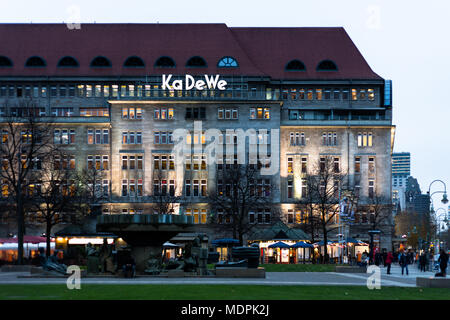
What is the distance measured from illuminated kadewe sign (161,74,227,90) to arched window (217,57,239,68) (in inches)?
160

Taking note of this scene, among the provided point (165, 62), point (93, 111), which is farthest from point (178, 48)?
point (93, 111)

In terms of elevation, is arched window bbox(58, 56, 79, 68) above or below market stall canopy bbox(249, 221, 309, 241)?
above

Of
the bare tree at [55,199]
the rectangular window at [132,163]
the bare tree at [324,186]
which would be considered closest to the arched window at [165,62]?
the rectangular window at [132,163]

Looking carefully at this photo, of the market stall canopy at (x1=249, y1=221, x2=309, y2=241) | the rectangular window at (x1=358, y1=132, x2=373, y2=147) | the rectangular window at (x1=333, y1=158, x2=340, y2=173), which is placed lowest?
the market stall canopy at (x1=249, y1=221, x2=309, y2=241)

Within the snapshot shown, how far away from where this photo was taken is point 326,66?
115 m

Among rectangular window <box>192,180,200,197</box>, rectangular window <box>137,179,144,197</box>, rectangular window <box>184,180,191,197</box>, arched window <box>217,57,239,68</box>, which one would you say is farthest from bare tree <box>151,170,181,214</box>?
arched window <box>217,57,239,68</box>

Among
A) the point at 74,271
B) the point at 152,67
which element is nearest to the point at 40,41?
the point at 152,67

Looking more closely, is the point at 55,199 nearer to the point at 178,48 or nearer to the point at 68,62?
the point at 68,62

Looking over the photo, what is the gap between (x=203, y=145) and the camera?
351ft

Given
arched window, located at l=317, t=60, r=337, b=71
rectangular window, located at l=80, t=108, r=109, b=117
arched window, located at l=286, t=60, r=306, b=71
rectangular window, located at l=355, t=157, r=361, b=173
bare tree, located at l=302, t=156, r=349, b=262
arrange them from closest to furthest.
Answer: bare tree, located at l=302, t=156, r=349, b=262
rectangular window, located at l=355, t=157, r=361, b=173
rectangular window, located at l=80, t=108, r=109, b=117
arched window, located at l=317, t=60, r=337, b=71
arched window, located at l=286, t=60, r=306, b=71

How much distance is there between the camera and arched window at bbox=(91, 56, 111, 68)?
367ft

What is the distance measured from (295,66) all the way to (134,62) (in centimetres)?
2282

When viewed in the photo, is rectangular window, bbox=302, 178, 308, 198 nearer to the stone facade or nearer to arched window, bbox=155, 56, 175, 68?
the stone facade
